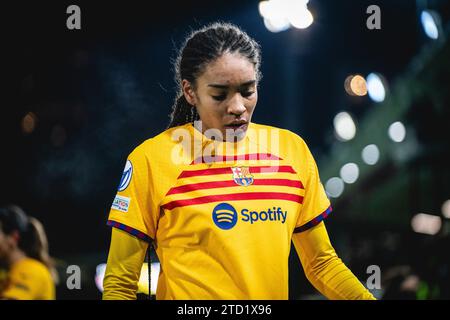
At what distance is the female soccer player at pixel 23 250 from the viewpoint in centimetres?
390

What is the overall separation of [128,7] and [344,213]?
5.06 metres

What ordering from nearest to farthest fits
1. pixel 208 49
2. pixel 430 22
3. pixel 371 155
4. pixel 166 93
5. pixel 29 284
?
pixel 208 49
pixel 166 93
pixel 29 284
pixel 430 22
pixel 371 155

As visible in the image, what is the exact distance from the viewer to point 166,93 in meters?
2.73

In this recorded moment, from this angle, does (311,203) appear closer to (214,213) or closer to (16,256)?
(214,213)

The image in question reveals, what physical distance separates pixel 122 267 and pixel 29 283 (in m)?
2.17

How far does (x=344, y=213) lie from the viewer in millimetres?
7602

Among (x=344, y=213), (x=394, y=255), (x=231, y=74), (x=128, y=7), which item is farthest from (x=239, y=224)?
(x=344, y=213)

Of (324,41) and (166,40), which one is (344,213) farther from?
(166,40)

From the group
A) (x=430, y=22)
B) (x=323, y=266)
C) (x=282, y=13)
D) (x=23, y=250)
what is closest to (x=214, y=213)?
(x=323, y=266)

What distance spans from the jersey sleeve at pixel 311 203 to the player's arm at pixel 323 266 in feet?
0.08

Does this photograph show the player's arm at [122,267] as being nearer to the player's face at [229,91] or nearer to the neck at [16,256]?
the player's face at [229,91]

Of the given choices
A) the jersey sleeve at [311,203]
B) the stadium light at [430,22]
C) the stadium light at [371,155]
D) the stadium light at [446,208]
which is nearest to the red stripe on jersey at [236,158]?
the jersey sleeve at [311,203]

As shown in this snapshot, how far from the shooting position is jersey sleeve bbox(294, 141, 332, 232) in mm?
2053

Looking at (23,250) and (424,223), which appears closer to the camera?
(23,250)
